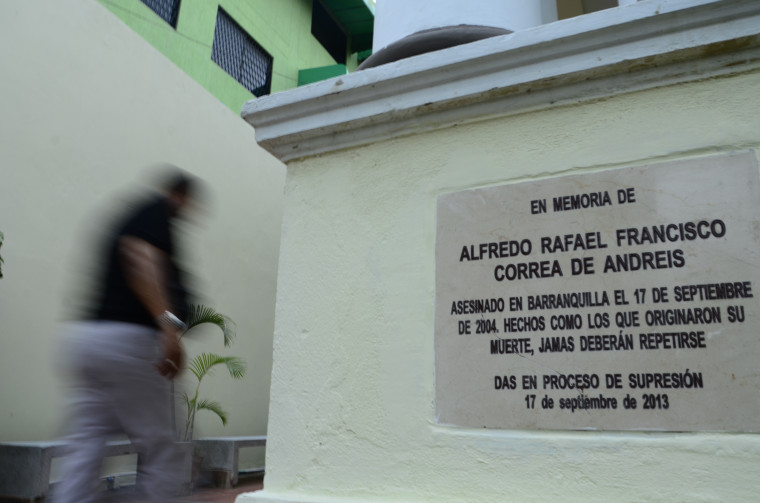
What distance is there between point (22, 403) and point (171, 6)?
5.59m

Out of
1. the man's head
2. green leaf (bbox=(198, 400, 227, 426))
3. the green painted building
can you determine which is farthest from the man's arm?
the green painted building

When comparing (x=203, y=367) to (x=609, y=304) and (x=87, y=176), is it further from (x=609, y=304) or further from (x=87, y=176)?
(x=609, y=304)

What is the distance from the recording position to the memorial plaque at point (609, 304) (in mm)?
1516

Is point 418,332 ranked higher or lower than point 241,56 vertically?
lower

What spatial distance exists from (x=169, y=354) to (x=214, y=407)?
509 cm

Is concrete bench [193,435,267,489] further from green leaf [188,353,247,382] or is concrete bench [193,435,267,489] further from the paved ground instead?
green leaf [188,353,247,382]

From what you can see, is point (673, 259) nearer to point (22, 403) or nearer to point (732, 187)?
point (732, 187)

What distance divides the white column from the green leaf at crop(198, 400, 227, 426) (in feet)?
17.6

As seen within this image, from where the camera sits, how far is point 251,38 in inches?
393

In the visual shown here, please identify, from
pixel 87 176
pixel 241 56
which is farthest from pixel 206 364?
pixel 241 56

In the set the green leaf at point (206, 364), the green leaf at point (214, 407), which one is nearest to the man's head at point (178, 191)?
the green leaf at point (206, 364)

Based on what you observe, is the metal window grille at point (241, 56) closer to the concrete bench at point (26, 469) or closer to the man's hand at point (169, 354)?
the concrete bench at point (26, 469)

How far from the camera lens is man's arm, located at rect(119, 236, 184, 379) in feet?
7.83

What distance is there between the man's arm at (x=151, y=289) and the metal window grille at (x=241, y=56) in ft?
23.5
